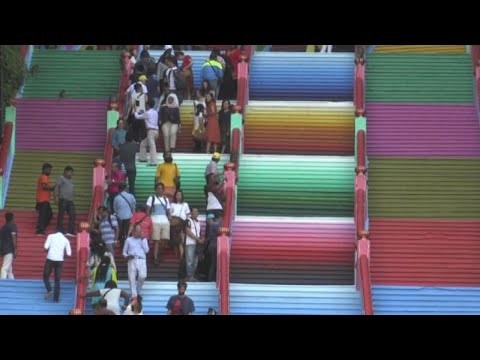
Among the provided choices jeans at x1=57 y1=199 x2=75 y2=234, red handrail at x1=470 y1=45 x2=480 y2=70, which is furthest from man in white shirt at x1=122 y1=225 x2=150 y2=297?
red handrail at x1=470 y1=45 x2=480 y2=70

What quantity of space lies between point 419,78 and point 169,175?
6906 mm

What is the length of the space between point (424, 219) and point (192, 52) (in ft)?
25.0

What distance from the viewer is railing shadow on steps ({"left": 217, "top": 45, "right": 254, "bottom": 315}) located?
23734 millimetres

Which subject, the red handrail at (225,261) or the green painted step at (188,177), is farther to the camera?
the green painted step at (188,177)

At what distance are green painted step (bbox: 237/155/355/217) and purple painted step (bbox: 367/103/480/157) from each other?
1237 mm

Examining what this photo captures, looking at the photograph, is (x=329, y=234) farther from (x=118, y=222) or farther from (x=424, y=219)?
(x=118, y=222)

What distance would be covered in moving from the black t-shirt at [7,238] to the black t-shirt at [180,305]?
9.92ft

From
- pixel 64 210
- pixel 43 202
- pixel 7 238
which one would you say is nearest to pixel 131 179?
pixel 64 210

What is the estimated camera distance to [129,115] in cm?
2756

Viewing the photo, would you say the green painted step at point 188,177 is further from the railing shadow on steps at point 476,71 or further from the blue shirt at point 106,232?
the railing shadow on steps at point 476,71

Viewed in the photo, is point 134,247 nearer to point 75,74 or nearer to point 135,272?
point 135,272

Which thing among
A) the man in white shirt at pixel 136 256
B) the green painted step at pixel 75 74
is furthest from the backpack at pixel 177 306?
the green painted step at pixel 75 74

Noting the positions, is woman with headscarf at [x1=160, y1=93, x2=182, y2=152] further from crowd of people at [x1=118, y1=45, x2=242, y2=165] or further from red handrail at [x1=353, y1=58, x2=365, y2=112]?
red handrail at [x1=353, y1=58, x2=365, y2=112]

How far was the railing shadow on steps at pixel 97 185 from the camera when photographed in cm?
2342
